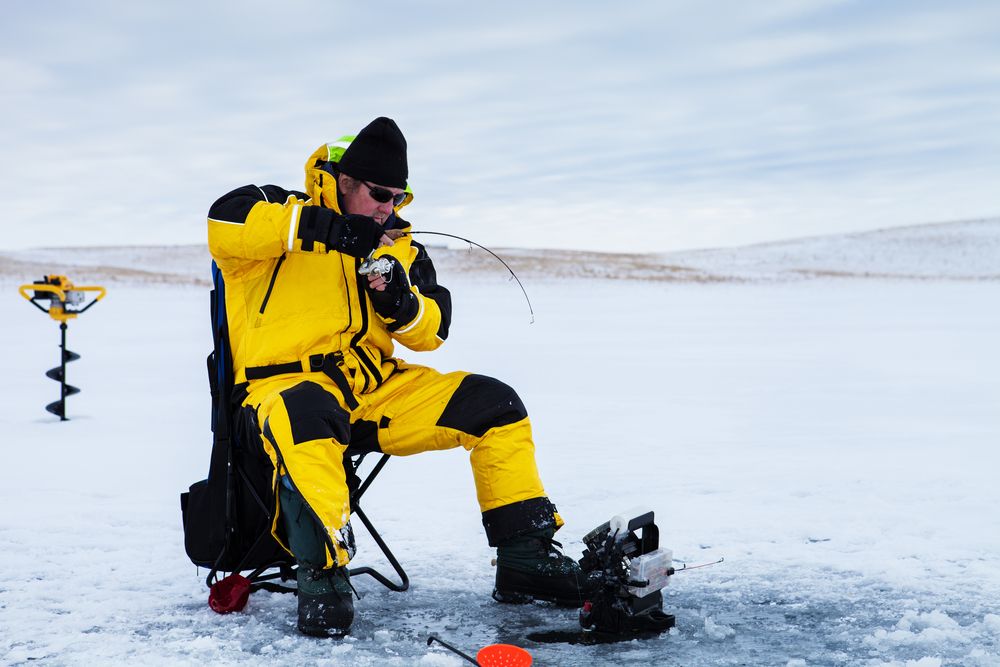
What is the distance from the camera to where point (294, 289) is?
3.00 metres

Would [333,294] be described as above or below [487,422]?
above

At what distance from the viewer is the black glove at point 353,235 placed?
2.86 m

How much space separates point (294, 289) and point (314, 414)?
447 mm

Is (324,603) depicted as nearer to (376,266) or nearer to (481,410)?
(481,410)

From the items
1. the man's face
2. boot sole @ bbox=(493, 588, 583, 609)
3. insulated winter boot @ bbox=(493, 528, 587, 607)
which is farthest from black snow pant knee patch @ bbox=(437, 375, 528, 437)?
the man's face

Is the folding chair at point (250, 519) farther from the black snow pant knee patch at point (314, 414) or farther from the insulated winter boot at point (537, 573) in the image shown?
the insulated winter boot at point (537, 573)

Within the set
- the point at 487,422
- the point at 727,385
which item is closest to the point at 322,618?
the point at 487,422

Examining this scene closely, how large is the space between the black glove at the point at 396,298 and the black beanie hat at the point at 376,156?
0.99 ft

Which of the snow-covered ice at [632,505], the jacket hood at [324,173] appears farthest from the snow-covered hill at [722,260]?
the jacket hood at [324,173]

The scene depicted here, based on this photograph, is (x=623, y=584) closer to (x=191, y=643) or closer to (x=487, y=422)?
(x=487, y=422)

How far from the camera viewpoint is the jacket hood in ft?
10.5

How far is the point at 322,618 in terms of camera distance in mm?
2750

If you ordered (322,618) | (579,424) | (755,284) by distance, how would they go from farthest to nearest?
1. (755,284)
2. (579,424)
3. (322,618)

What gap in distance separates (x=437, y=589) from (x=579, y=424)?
3.37 metres
